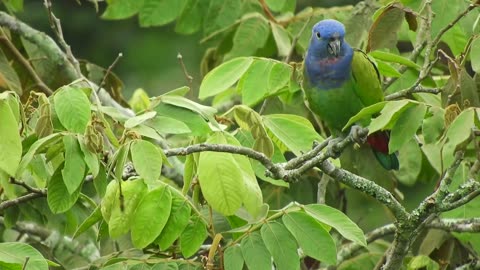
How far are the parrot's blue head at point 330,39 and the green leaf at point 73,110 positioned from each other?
106cm

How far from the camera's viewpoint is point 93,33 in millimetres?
11109

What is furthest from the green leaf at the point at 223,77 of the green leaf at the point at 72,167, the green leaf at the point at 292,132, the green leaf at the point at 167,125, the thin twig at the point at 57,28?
the green leaf at the point at 72,167

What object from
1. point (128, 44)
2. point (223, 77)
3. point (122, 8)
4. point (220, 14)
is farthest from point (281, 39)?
point (128, 44)

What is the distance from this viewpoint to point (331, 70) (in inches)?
145

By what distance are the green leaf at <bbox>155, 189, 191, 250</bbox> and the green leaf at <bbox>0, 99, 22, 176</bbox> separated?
45cm

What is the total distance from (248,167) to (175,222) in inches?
9.7

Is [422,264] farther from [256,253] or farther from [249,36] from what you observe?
[249,36]

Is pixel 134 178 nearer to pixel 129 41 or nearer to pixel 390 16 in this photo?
pixel 390 16

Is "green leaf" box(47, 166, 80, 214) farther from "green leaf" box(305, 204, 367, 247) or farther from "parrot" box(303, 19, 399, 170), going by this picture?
"parrot" box(303, 19, 399, 170)

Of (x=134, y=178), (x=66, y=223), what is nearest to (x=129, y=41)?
(x=66, y=223)

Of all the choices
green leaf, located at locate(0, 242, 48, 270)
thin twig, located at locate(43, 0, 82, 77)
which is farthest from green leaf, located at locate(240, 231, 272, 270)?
thin twig, located at locate(43, 0, 82, 77)

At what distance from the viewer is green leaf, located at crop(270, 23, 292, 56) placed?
4.29m

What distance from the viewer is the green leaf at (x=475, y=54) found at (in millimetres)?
3066

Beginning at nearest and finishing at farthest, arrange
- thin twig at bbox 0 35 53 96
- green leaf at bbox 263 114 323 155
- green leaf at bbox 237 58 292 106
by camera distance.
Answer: green leaf at bbox 263 114 323 155 → green leaf at bbox 237 58 292 106 → thin twig at bbox 0 35 53 96
